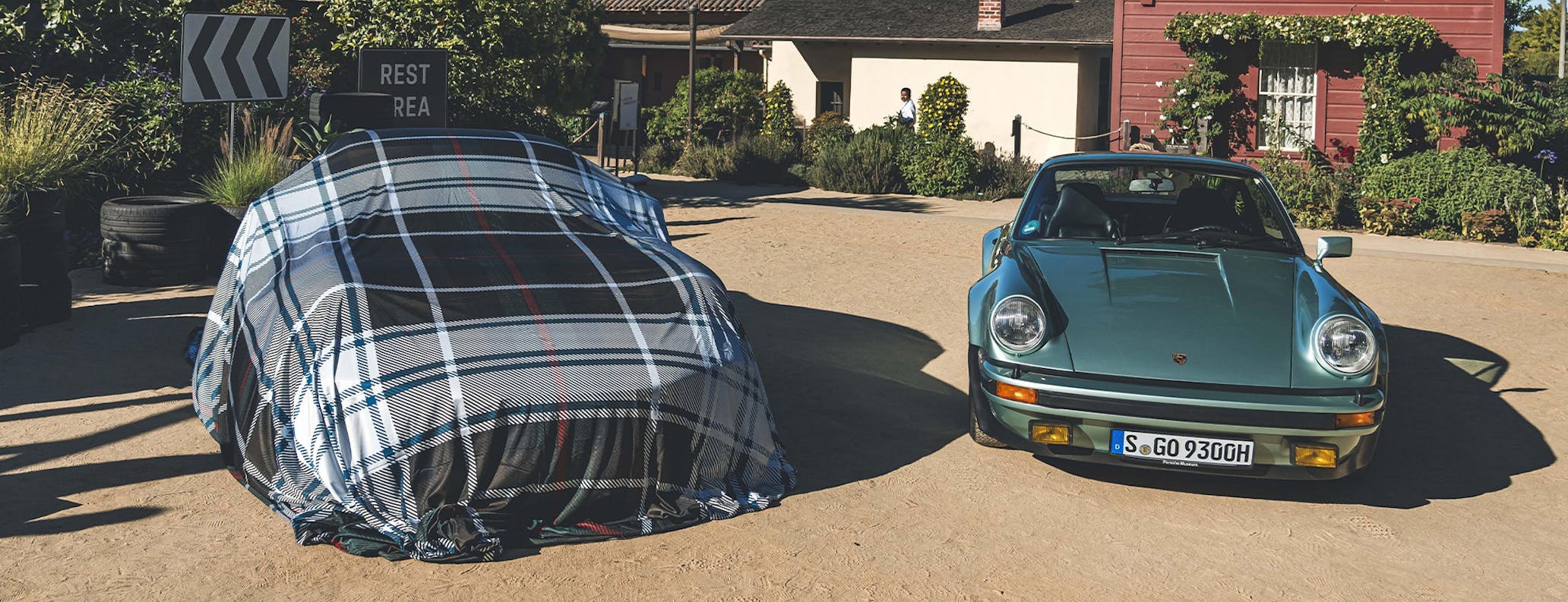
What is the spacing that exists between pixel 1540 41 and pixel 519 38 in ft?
186

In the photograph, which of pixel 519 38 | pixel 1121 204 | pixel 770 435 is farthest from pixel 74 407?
pixel 519 38

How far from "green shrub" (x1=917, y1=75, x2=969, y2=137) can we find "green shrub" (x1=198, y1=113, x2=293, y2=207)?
14256 millimetres

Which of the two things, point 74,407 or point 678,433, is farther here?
point 74,407

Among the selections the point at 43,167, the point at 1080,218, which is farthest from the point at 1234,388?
the point at 43,167

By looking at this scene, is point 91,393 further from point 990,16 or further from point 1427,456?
point 990,16

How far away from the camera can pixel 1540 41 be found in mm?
59312

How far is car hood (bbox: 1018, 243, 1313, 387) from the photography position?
5453 millimetres

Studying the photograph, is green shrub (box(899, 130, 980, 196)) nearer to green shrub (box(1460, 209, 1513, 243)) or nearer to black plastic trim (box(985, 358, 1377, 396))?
green shrub (box(1460, 209, 1513, 243))

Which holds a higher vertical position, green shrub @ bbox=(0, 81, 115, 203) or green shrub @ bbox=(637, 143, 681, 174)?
green shrub @ bbox=(637, 143, 681, 174)

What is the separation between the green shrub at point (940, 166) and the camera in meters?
19.5

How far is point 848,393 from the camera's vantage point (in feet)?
23.7

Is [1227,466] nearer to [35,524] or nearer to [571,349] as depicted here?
[571,349]

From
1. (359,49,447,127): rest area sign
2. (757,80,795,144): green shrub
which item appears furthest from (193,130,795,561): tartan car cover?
(757,80,795,144): green shrub

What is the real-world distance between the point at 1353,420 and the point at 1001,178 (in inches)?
602
